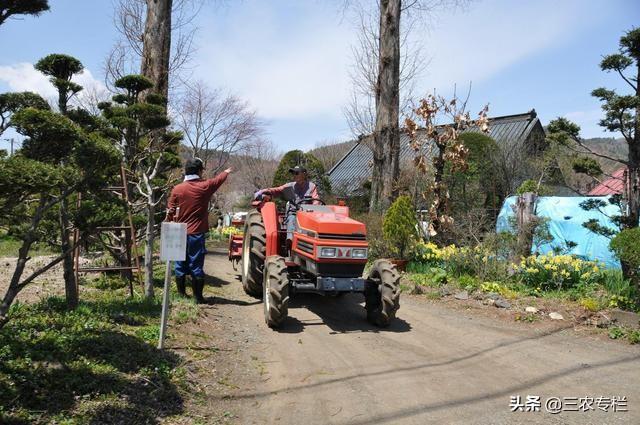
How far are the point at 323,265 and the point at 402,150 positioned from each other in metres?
15.8

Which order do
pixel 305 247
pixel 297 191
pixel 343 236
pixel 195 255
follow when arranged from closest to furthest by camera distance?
pixel 343 236, pixel 305 247, pixel 195 255, pixel 297 191

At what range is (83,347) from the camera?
367 cm

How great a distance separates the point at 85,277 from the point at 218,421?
5226 mm

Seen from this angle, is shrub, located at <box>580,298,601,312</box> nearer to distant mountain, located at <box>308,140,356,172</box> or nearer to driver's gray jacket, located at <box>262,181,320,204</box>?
driver's gray jacket, located at <box>262,181,320,204</box>

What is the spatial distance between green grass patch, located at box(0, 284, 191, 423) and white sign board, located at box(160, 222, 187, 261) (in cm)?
79

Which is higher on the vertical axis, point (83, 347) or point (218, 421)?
point (83, 347)

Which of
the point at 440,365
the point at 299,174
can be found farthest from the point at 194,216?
the point at 440,365

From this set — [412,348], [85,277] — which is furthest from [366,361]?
[85,277]

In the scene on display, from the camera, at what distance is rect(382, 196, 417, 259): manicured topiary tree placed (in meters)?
8.88

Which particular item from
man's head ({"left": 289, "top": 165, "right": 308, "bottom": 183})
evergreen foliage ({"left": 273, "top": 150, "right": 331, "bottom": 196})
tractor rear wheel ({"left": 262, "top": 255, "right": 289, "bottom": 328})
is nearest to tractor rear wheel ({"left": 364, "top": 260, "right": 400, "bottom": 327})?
tractor rear wheel ({"left": 262, "top": 255, "right": 289, "bottom": 328})

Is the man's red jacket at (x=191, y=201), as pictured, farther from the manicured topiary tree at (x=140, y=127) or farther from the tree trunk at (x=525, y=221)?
the tree trunk at (x=525, y=221)

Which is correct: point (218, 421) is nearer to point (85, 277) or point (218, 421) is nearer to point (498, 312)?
point (498, 312)

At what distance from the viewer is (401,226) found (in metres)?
8.87

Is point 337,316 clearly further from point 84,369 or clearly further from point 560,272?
point 560,272
